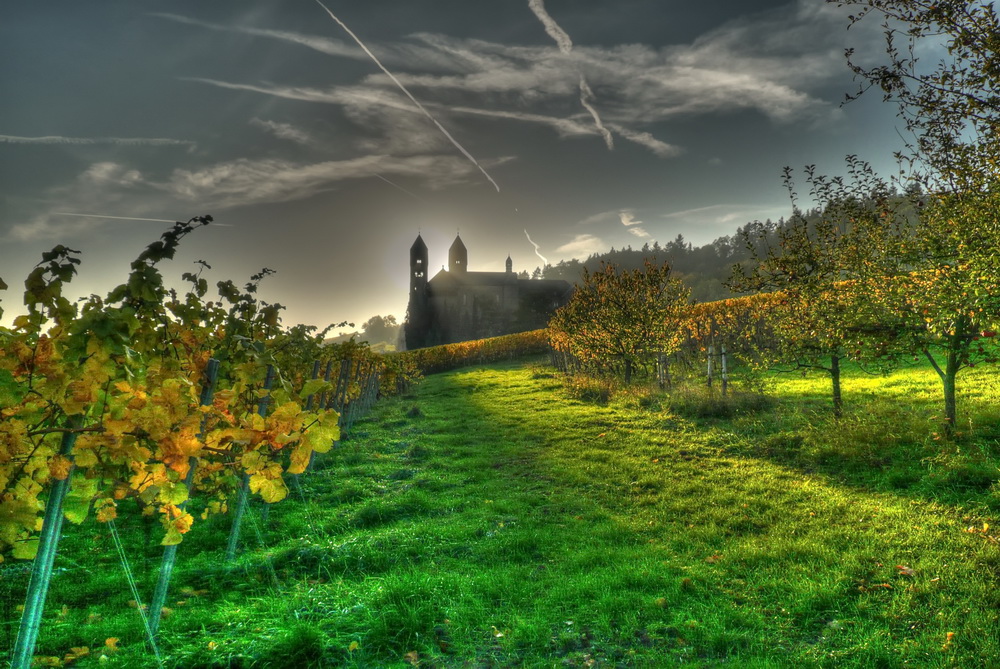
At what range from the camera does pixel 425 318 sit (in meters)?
72.3

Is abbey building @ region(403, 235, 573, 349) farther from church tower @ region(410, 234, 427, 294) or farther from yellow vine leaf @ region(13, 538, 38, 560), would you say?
yellow vine leaf @ region(13, 538, 38, 560)

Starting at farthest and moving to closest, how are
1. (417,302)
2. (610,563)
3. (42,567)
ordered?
(417,302), (610,563), (42,567)

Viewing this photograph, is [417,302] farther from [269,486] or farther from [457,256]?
[269,486]

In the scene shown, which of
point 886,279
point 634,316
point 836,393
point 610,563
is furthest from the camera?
point 634,316

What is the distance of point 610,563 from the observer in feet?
17.4

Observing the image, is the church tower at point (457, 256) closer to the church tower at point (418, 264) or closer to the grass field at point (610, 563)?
the church tower at point (418, 264)

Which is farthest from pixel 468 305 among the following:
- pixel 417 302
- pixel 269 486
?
pixel 269 486

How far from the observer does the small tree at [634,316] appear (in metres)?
17.8

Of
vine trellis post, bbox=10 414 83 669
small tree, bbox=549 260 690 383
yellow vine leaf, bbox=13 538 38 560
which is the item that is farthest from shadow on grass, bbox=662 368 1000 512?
yellow vine leaf, bbox=13 538 38 560

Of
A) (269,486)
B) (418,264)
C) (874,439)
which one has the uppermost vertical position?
(418,264)

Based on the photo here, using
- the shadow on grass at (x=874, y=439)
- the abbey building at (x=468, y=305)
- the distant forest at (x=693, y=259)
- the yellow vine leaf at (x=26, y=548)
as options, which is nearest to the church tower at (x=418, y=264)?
the abbey building at (x=468, y=305)

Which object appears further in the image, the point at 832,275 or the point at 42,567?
the point at 832,275

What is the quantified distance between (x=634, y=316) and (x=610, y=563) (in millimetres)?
13495

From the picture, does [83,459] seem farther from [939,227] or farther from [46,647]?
[939,227]
